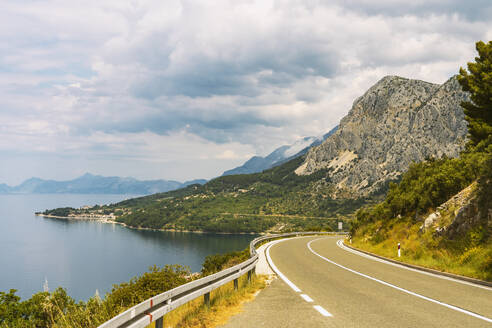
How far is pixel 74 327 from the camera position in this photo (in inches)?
239

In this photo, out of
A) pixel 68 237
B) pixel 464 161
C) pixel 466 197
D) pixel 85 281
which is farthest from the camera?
pixel 68 237

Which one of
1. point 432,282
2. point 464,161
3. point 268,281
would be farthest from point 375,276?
point 464,161

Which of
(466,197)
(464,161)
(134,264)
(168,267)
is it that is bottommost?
(134,264)

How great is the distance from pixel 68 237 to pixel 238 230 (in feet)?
293

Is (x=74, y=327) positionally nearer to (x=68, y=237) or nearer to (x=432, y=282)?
(x=432, y=282)

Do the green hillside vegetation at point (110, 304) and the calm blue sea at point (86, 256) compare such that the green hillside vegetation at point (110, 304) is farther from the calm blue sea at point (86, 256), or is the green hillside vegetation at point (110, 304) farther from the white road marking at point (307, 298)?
the calm blue sea at point (86, 256)

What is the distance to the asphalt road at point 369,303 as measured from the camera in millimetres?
6555

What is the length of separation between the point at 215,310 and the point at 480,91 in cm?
2277

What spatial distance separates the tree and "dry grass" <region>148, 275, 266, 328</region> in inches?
804

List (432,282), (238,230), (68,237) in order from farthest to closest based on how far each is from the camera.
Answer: (238,230), (68,237), (432,282)

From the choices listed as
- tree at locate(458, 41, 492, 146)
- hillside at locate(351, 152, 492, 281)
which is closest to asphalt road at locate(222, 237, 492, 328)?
hillside at locate(351, 152, 492, 281)

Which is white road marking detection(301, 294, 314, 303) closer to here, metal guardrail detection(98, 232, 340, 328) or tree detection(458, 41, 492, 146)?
metal guardrail detection(98, 232, 340, 328)

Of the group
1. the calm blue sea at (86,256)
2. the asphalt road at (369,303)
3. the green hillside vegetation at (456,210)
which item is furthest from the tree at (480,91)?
the calm blue sea at (86,256)

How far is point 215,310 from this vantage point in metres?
7.90
